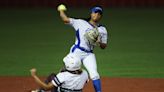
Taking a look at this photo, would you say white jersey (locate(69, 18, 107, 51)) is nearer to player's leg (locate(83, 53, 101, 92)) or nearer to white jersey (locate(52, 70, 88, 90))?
player's leg (locate(83, 53, 101, 92))

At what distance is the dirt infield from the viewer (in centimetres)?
1028

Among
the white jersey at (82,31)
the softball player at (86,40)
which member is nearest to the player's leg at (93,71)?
the softball player at (86,40)

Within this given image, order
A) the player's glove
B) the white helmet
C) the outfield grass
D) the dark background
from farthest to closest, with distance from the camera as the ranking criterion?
the dark background < the outfield grass < the player's glove < the white helmet

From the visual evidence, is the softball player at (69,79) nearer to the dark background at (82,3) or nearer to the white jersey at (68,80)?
the white jersey at (68,80)

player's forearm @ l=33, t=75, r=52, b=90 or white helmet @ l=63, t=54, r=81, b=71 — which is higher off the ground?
white helmet @ l=63, t=54, r=81, b=71

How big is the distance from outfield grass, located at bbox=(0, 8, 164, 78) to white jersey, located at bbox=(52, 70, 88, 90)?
439cm

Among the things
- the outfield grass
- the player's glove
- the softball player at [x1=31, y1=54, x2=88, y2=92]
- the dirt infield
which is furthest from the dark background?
the softball player at [x1=31, y1=54, x2=88, y2=92]

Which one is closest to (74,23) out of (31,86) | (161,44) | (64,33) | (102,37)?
(102,37)

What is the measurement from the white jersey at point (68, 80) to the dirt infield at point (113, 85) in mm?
2719

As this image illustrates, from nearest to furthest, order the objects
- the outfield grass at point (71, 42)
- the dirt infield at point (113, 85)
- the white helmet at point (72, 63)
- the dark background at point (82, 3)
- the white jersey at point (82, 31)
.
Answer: the white helmet at point (72, 63) → the white jersey at point (82, 31) → the dirt infield at point (113, 85) → the outfield grass at point (71, 42) → the dark background at point (82, 3)

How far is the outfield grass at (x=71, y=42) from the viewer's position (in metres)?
12.7

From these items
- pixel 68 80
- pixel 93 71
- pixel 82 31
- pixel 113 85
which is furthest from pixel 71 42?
pixel 68 80

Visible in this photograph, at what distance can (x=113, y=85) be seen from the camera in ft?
35.1

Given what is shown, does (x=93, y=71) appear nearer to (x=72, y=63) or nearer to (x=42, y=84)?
(x=72, y=63)
